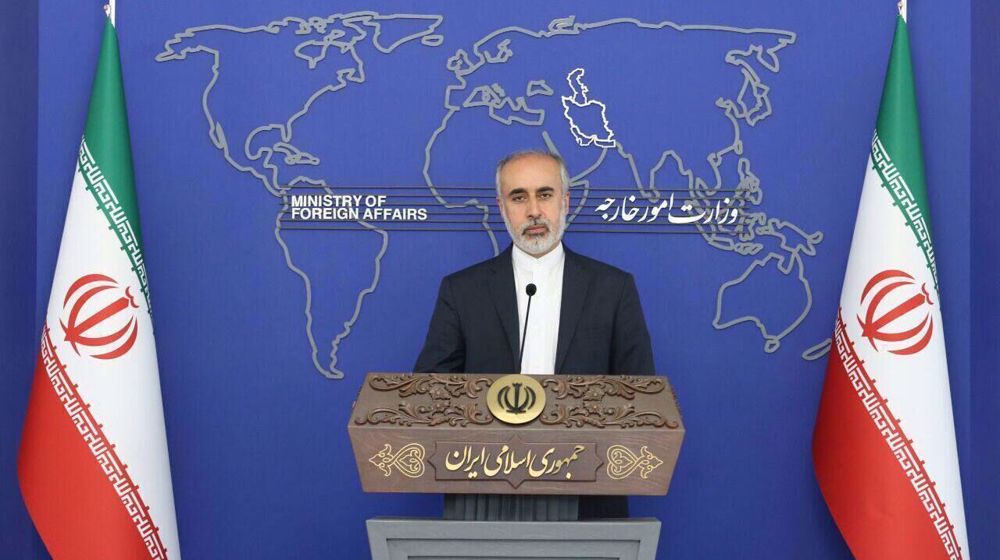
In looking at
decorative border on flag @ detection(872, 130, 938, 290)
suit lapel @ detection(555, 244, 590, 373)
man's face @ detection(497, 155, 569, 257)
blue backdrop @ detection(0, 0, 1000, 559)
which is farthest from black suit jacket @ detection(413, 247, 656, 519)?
decorative border on flag @ detection(872, 130, 938, 290)

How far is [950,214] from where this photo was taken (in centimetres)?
391

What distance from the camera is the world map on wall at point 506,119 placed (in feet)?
13.0

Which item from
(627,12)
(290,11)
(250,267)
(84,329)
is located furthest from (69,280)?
(627,12)

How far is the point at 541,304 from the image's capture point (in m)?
3.46

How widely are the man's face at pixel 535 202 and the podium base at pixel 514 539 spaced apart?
0.99 m

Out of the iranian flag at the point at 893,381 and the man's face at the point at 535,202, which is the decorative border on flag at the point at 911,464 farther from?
the man's face at the point at 535,202

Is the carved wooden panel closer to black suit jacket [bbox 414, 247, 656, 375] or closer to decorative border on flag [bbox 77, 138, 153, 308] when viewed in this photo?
black suit jacket [bbox 414, 247, 656, 375]

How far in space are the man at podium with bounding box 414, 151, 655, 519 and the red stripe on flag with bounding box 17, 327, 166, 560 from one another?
982 mm

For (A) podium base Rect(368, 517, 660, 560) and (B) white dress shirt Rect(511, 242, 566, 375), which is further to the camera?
(B) white dress shirt Rect(511, 242, 566, 375)

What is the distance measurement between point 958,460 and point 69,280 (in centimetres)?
276

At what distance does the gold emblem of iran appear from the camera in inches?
104

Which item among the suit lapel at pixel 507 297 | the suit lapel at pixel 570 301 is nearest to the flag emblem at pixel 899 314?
the suit lapel at pixel 570 301

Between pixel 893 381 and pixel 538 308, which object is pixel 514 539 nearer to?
pixel 538 308

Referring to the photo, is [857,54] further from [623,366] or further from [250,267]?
[250,267]
